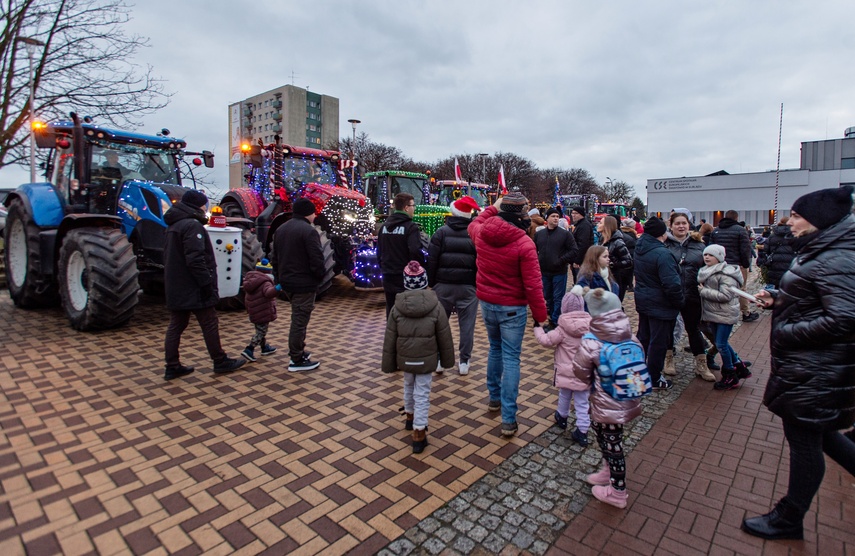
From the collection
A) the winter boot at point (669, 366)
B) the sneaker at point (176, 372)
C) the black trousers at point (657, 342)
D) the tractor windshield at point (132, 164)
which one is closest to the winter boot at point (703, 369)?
the winter boot at point (669, 366)

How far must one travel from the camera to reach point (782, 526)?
263 cm

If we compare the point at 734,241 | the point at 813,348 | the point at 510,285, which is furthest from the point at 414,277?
the point at 734,241

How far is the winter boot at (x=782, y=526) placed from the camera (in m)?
2.62

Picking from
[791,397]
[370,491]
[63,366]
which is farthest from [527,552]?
[63,366]

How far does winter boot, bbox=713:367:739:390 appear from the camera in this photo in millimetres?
4977

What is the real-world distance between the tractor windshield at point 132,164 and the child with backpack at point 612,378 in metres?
7.70

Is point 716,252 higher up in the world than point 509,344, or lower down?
higher up

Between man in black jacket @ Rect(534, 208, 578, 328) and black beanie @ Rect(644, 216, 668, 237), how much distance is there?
1.92m

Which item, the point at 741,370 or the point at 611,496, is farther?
the point at 741,370

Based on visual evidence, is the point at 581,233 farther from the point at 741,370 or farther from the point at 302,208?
the point at 302,208

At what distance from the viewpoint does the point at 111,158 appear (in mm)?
7512

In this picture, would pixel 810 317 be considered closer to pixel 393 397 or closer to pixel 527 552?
pixel 527 552

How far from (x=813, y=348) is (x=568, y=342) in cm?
160

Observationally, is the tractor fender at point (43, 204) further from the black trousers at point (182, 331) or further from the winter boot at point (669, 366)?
the winter boot at point (669, 366)
